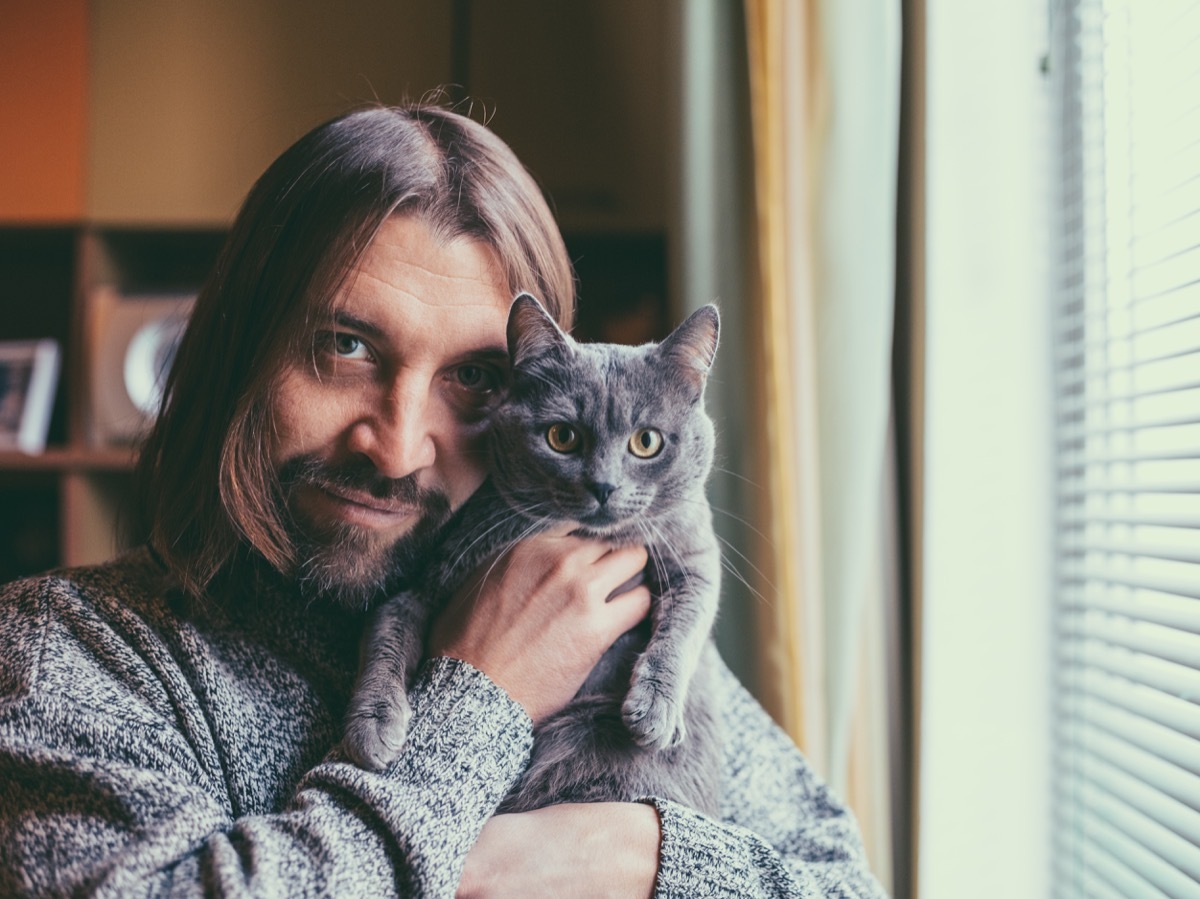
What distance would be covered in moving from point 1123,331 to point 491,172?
3.24ft

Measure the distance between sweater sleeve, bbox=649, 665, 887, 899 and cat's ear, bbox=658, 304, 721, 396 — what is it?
1.44 feet

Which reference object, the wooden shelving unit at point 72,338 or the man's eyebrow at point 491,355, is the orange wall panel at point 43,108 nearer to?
the wooden shelving unit at point 72,338

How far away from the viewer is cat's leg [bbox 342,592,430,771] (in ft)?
2.49

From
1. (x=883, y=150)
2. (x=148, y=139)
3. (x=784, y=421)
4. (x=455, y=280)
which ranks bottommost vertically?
(x=784, y=421)

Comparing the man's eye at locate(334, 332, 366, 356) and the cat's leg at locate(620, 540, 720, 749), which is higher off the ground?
the man's eye at locate(334, 332, 366, 356)

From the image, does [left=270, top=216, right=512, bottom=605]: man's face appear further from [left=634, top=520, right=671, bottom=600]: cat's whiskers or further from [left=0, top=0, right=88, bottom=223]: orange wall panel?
[left=0, top=0, right=88, bottom=223]: orange wall panel

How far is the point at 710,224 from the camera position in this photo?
1.36m

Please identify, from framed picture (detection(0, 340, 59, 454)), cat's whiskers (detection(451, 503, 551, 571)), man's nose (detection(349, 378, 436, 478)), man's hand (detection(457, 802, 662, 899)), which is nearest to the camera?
man's hand (detection(457, 802, 662, 899))

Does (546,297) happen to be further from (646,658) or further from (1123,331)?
(1123,331)

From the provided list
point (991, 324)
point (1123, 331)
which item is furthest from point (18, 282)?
point (1123, 331)

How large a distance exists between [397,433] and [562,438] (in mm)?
196

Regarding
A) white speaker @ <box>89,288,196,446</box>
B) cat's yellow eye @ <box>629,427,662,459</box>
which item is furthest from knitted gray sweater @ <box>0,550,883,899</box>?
white speaker @ <box>89,288,196,446</box>

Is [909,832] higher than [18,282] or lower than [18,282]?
lower

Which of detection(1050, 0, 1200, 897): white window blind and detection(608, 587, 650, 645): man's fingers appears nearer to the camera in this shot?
detection(608, 587, 650, 645): man's fingers
